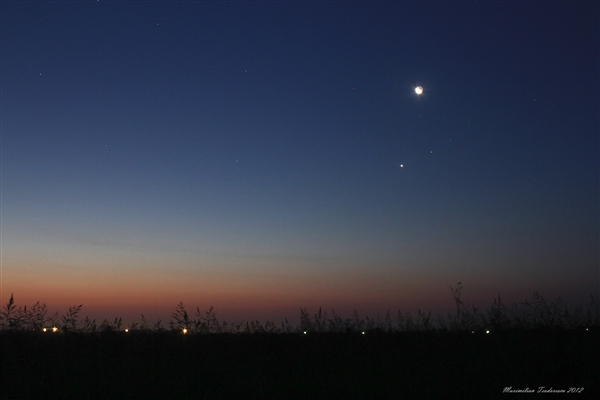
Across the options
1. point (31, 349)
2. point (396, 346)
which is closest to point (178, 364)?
point (31, 349)

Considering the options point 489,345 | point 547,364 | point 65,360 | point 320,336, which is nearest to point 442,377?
point 547,364

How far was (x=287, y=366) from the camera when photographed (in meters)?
11.9

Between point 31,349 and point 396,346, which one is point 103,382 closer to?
point 31,349

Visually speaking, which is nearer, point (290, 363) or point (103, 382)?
point (103, 382)

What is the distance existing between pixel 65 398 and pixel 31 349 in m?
1.97

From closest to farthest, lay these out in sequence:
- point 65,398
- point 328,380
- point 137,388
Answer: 1. point 65,398
2. point 137,388
3. point 328,380

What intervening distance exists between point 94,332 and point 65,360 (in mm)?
2300

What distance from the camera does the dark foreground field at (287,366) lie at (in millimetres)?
8836

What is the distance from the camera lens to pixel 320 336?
1502 cm

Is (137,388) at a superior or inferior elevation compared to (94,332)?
inferior

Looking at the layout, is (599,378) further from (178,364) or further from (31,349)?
(31,349)

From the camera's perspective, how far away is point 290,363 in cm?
1234

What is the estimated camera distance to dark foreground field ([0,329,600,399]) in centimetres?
884

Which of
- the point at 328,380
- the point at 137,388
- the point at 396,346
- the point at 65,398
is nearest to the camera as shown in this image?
the point at 65,398
